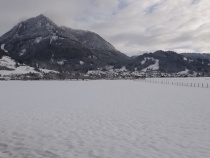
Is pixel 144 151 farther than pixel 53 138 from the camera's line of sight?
No

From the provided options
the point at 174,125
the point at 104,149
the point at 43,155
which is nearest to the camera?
the point at 43,155

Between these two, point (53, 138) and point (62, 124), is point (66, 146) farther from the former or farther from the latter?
point (62, 124)

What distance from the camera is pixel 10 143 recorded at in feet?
42.3

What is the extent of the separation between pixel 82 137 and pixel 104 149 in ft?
8.55

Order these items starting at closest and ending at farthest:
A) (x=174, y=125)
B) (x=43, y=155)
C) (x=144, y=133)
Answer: (x=43, y=155), (x=144, y=133), (x=174, y=125)

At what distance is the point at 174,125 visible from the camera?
17594 millimetres

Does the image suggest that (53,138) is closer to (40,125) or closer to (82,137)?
(82,137)

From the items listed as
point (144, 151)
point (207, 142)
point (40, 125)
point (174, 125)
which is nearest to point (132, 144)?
point (144, 151)

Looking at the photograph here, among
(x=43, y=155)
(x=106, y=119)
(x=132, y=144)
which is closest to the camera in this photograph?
(x=43, y=155)

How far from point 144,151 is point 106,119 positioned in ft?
28.6

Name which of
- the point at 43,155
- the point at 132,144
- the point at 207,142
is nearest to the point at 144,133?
the point at 132,144

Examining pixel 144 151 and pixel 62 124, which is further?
pixel 62 124

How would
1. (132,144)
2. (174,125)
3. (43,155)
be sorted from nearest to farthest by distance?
(43,155) → (132,144) → (174,125)

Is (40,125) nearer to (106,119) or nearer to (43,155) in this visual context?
(106,119)
